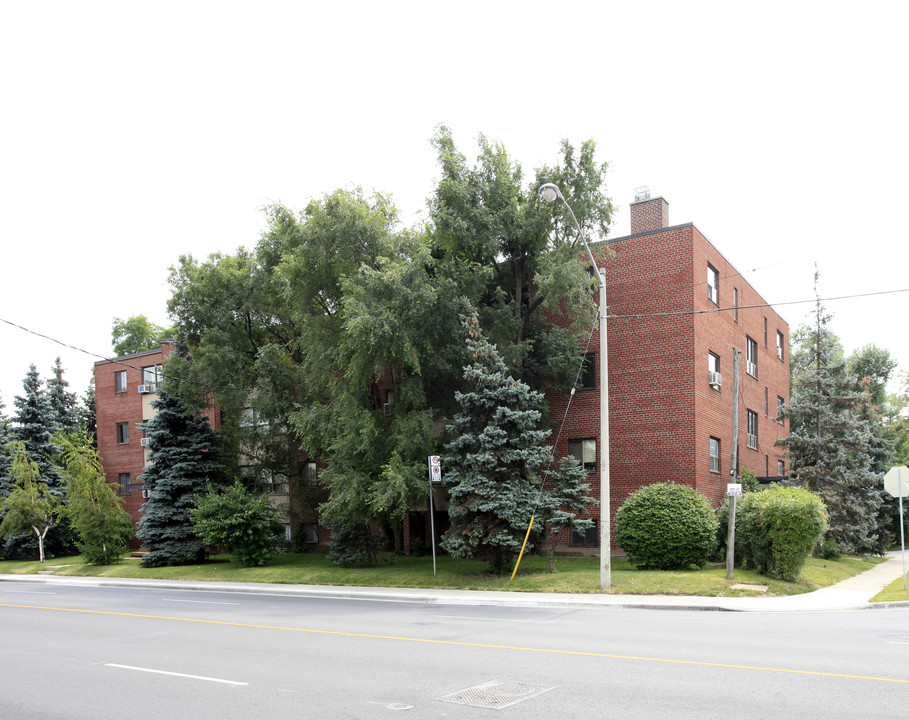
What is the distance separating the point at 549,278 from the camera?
76.3 feet

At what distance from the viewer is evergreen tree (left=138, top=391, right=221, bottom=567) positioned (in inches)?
1273

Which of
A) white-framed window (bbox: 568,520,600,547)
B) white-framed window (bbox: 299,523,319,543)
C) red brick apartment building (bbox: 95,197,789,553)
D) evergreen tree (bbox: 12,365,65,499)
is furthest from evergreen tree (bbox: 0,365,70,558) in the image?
white-framed window (bbox: 568,520,600,547)

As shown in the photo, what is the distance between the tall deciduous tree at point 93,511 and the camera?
33.5 metres

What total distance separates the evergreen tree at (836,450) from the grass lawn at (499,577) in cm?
145

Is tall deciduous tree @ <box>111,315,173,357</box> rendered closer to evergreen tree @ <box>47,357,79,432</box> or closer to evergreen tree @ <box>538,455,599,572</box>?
evergreen tree @ <box>47,357,79,432</box>

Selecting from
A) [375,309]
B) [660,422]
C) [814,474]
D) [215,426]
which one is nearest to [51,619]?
[375,309]

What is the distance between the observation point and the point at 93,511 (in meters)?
33.4

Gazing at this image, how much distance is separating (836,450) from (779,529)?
12.6m

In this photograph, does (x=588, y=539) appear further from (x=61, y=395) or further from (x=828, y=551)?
(x=61, y=395)

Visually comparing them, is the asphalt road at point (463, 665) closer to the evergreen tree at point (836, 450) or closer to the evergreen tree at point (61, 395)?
the evergreen tree at point (836, 450)

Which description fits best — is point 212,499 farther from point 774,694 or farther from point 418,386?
point 774,694

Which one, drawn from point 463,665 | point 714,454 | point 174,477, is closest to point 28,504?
point 174,477

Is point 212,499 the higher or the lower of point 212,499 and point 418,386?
the lower

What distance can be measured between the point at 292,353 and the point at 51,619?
53.2 ft
